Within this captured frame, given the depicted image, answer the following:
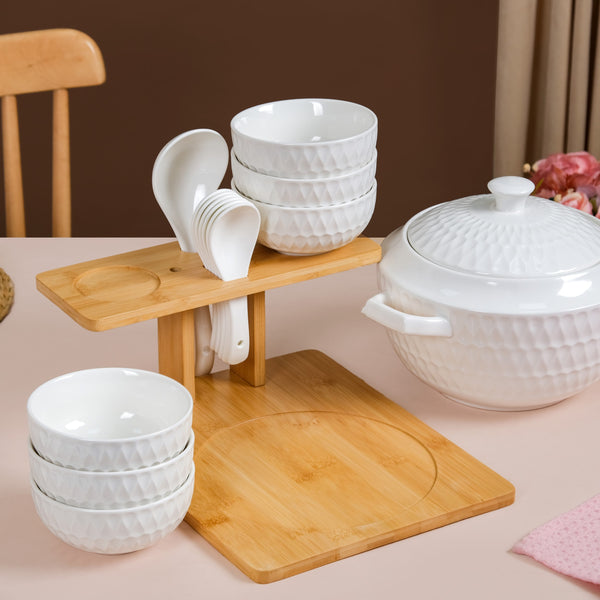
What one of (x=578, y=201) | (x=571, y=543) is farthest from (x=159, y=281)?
(x=578, y=201)

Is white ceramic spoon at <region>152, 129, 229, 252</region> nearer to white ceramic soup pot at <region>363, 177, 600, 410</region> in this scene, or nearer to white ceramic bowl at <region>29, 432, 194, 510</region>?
white ceramic soup pot at <region>363, 177, 600, 410</region>

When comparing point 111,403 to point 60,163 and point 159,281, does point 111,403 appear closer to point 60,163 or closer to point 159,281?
point 159,281

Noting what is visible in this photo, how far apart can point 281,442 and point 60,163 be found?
0.82 m

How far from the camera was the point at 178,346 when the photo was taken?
116 cm

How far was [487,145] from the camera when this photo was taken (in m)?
2.87

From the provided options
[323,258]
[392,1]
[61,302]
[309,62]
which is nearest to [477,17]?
[392,1]

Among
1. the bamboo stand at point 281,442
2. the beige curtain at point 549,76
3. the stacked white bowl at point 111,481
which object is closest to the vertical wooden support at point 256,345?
the bamboo stand at point 281,442

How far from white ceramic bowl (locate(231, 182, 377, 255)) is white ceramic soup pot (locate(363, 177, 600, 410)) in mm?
67

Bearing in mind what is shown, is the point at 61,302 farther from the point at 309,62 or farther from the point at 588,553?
the point at 309,62

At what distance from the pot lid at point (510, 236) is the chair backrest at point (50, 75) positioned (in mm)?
739

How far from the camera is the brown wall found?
272cm

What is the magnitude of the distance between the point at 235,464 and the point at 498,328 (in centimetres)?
30

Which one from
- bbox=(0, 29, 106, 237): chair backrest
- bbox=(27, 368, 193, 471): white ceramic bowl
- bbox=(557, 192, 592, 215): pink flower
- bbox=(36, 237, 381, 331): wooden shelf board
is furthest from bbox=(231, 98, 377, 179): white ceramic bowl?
bbox=(0, 29, 106, 237): chair backrest

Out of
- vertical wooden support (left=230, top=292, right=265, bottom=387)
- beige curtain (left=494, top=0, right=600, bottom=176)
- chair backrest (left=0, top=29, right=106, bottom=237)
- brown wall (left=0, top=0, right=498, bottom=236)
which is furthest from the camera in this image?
brown wall (left=0, top=0, right=498, bottom=236)
